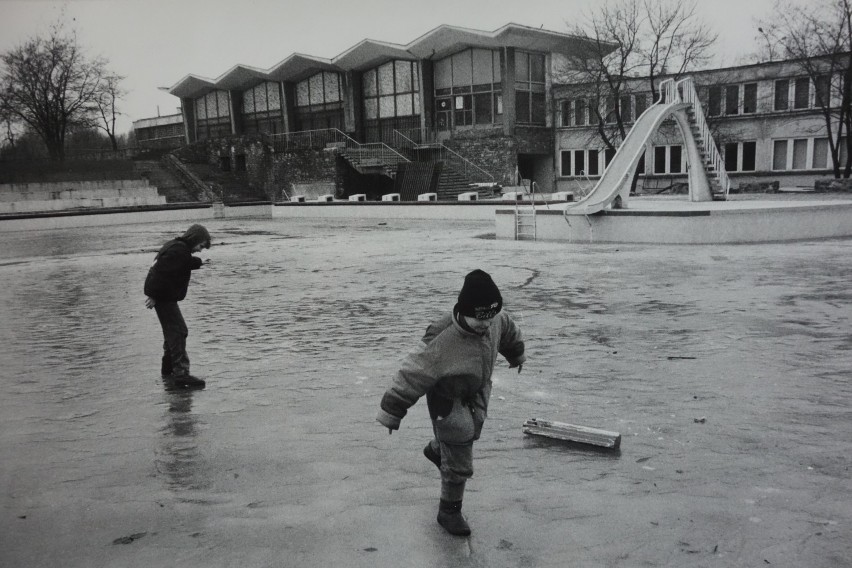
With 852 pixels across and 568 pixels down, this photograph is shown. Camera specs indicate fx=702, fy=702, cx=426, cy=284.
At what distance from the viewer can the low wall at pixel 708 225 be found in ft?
57.5

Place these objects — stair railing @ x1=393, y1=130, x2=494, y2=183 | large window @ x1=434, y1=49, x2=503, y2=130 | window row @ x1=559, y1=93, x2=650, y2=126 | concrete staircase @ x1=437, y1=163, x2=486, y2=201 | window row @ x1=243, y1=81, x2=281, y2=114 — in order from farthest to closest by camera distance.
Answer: window row @ x1=243, y1=81, x2=281, y2=114 → large window @ x1=434, y1=49, x2=503, y2=130 → stair railing @ x1=393, y1=130, x2=494, y2=183 → window row @ x1=559, y1=93, x2=650, y2=126 → concrete staircase @ x1=437, y1=163, x2=486, y2=201

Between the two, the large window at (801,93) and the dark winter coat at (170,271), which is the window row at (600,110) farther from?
the dark winter coat at (170,271)

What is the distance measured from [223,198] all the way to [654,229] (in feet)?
116

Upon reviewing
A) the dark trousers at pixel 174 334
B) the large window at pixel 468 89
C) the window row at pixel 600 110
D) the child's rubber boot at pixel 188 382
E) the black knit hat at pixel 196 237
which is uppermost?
the large window at pixel 468 89

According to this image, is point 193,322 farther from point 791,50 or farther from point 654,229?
point 791,50

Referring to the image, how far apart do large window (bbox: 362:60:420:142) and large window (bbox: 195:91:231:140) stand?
53.4ft

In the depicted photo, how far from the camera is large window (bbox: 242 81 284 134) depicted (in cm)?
5781

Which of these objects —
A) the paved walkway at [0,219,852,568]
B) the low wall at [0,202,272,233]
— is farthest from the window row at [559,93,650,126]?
the paved walkway at [0,219,852,568]

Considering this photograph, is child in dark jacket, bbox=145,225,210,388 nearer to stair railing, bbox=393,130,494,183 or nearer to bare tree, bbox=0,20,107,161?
stair railing, bbox=393,130,494,183

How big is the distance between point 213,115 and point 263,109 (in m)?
6.90

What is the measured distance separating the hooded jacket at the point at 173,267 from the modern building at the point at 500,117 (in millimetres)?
31293

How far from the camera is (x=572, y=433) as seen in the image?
15.9ft

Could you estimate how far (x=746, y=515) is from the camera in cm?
379

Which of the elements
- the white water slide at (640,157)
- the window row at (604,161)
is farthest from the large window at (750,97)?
the white water slide at (640,157)
